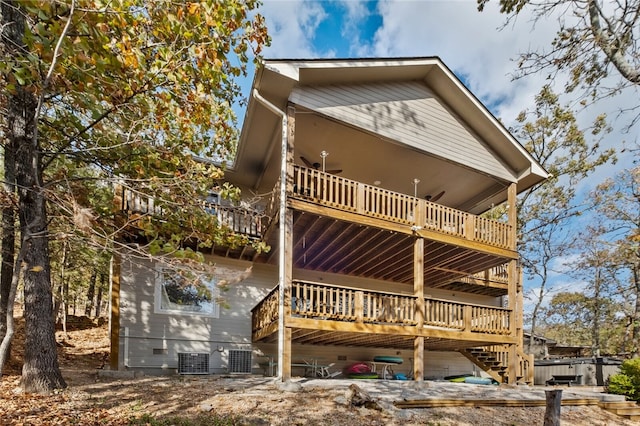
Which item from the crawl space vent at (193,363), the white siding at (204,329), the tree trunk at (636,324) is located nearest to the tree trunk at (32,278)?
the white siding at (204,329)

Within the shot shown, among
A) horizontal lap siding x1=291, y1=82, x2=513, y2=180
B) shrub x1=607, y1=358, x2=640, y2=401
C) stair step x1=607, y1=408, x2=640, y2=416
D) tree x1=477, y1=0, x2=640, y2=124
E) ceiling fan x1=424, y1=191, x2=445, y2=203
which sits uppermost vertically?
horizontal lap siding x1=291, y1=82, x2=513, y2=180

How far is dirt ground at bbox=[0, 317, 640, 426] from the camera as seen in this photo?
5730mm

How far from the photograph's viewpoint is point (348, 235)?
11242 mm

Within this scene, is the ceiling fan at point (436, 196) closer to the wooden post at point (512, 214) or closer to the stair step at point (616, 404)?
the wooden post at point (512, 214)

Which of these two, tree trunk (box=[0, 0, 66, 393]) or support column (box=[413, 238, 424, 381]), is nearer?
tree trunk (box=[0, 0, 66, 393])

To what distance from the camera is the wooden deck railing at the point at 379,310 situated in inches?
372

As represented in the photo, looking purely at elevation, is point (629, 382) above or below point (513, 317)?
below

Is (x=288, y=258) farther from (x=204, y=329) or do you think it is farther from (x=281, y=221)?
(x=204, y=329)

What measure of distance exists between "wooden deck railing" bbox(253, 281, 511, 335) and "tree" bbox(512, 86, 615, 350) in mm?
10316

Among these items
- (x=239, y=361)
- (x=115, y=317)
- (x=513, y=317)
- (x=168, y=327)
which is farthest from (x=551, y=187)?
(x=115, y=317)

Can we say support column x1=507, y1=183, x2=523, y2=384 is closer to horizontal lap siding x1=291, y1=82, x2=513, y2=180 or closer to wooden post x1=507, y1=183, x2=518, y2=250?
wooden post x1=507, y1=183, x2=518, y2=250

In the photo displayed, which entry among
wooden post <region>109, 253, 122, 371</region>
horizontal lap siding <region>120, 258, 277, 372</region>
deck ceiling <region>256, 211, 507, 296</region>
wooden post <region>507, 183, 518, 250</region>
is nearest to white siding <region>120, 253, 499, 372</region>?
horizontal lap siding <region>120, 258, 277, 372</region>

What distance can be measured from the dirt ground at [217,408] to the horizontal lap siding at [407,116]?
22.5ft

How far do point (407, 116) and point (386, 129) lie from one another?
110cm
